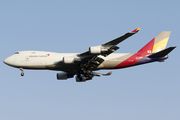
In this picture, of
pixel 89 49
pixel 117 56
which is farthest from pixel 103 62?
pixel 89 49

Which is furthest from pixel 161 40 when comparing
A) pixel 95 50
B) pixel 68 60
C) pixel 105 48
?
pixel 68 60

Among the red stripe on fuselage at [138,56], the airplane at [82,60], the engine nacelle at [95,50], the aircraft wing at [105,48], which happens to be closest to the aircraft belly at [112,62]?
the airplane at [82,60]

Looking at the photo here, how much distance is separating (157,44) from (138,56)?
4.44 meters

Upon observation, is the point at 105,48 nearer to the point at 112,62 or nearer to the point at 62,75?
the point at 112,62

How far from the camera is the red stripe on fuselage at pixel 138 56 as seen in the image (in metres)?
46.0

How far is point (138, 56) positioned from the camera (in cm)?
4659

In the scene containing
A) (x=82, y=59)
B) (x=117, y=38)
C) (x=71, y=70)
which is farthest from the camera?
(x=71, y=70)

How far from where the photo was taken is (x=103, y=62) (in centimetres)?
4522

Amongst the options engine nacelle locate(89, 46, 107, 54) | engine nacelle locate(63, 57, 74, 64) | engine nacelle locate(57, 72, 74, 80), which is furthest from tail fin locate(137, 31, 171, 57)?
engine nacelle locate(57, 72, 74, 80)

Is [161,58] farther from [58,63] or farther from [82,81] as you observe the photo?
[58,63]

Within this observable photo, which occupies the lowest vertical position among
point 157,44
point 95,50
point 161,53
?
point 161,53

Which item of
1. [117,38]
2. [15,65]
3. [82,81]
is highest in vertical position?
[117,38]

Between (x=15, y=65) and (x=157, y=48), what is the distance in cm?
2204

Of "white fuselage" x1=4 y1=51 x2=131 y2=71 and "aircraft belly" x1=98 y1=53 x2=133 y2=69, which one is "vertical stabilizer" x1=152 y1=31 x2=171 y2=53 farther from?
"white fuselage" x1=4 y1=51 x2=131 y2=71
